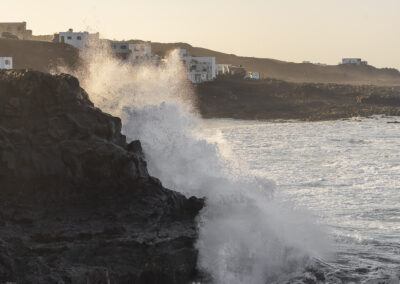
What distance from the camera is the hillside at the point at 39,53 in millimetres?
64062

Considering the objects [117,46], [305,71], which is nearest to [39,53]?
[117,46]

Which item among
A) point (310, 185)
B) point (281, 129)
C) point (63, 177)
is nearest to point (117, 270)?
point (63, 177)

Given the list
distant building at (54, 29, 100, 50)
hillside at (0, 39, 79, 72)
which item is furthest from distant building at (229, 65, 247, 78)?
hillside at (0, 39, 79, 72)

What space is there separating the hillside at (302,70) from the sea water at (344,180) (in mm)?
96201

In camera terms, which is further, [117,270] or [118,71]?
[118,71]

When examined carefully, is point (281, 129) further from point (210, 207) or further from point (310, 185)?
point (210, 207)

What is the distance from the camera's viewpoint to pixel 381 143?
3384cm

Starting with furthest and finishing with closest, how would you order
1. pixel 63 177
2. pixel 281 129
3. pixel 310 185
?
pixel 281 129, pixel 310 185, pixel 63 177

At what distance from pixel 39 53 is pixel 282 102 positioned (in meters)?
24.7

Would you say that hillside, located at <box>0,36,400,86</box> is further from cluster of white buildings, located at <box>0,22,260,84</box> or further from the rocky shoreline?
the rocky shoreline

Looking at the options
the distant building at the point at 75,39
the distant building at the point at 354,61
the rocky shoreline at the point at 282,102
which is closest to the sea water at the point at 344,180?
the rocky shoreline at the point at 282,102

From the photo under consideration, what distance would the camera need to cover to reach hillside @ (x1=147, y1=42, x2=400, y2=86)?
5468 inches

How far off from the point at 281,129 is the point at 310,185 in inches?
897

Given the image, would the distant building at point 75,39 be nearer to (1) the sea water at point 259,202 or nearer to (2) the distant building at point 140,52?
(2) the distant building at point 140,52
